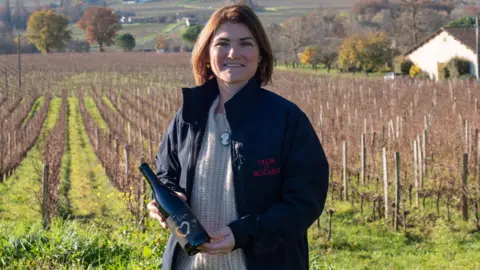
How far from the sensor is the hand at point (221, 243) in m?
2.27

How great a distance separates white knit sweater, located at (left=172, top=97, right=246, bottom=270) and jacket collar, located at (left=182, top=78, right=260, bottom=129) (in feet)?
0.20

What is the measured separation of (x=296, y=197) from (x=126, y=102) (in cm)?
2660

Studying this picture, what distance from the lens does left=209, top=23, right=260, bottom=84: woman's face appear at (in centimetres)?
245

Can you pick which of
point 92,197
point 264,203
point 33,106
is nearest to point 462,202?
point 92,197

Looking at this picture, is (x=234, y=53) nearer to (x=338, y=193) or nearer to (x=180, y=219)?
(x=180, y=219)

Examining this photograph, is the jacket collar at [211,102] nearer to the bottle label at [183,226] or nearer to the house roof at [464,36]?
the bottle label at [183,226]

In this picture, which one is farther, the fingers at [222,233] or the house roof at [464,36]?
the house roof at [464,36]

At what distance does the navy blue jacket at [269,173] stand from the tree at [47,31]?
7119 cm

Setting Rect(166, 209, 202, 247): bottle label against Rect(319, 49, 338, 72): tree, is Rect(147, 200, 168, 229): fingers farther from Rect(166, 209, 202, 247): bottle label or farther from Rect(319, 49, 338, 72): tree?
Rect(319, 49, 338, 72): tree

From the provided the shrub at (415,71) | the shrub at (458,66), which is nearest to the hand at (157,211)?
the shrub at (458,66)

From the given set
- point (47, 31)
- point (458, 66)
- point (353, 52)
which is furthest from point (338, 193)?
point (47, 31)

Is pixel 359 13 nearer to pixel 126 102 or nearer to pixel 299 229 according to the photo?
pixel 126 102

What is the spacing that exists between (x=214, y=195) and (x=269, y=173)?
9.1 inches

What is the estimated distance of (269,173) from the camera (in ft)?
7.61
